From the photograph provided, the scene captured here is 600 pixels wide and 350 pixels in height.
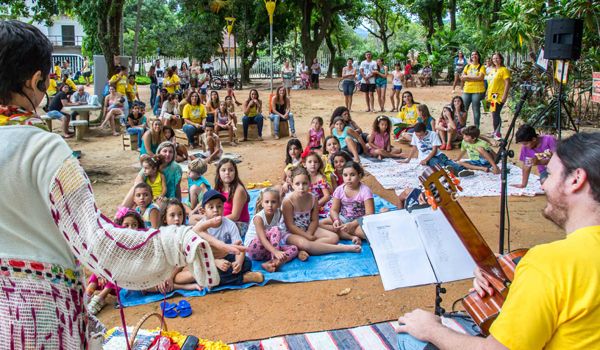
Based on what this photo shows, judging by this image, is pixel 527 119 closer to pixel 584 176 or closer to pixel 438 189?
pixel 438 189

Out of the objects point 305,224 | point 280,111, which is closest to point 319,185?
point 305,224

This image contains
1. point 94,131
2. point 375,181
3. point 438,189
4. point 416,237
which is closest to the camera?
point 438,189

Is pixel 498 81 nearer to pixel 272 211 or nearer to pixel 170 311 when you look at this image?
pixel 272 211

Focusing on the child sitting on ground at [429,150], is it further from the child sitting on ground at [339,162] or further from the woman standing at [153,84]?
the woman standing at [153,84]

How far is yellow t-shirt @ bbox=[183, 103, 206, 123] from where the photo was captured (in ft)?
34.5

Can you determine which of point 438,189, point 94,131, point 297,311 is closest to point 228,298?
point 297,311

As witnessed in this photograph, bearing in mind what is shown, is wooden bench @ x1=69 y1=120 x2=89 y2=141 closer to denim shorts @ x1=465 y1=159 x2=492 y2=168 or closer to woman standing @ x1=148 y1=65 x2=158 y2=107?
woman standing @ x1=148 y1=65 x2=158 y2=107

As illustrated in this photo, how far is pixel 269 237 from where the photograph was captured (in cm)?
480

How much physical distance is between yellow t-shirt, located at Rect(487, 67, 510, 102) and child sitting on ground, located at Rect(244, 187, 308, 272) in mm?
6130

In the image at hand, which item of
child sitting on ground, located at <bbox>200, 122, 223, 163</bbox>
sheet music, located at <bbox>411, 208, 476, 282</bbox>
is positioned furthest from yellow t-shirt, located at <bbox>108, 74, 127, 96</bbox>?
sheet music, located at <bbox>411, 208, 476, 282</bbox>

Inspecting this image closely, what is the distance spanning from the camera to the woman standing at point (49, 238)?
1.34 m

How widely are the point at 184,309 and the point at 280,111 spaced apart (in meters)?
7.96

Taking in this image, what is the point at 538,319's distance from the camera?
1.37 metres

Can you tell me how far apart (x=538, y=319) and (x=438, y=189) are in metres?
0.98
